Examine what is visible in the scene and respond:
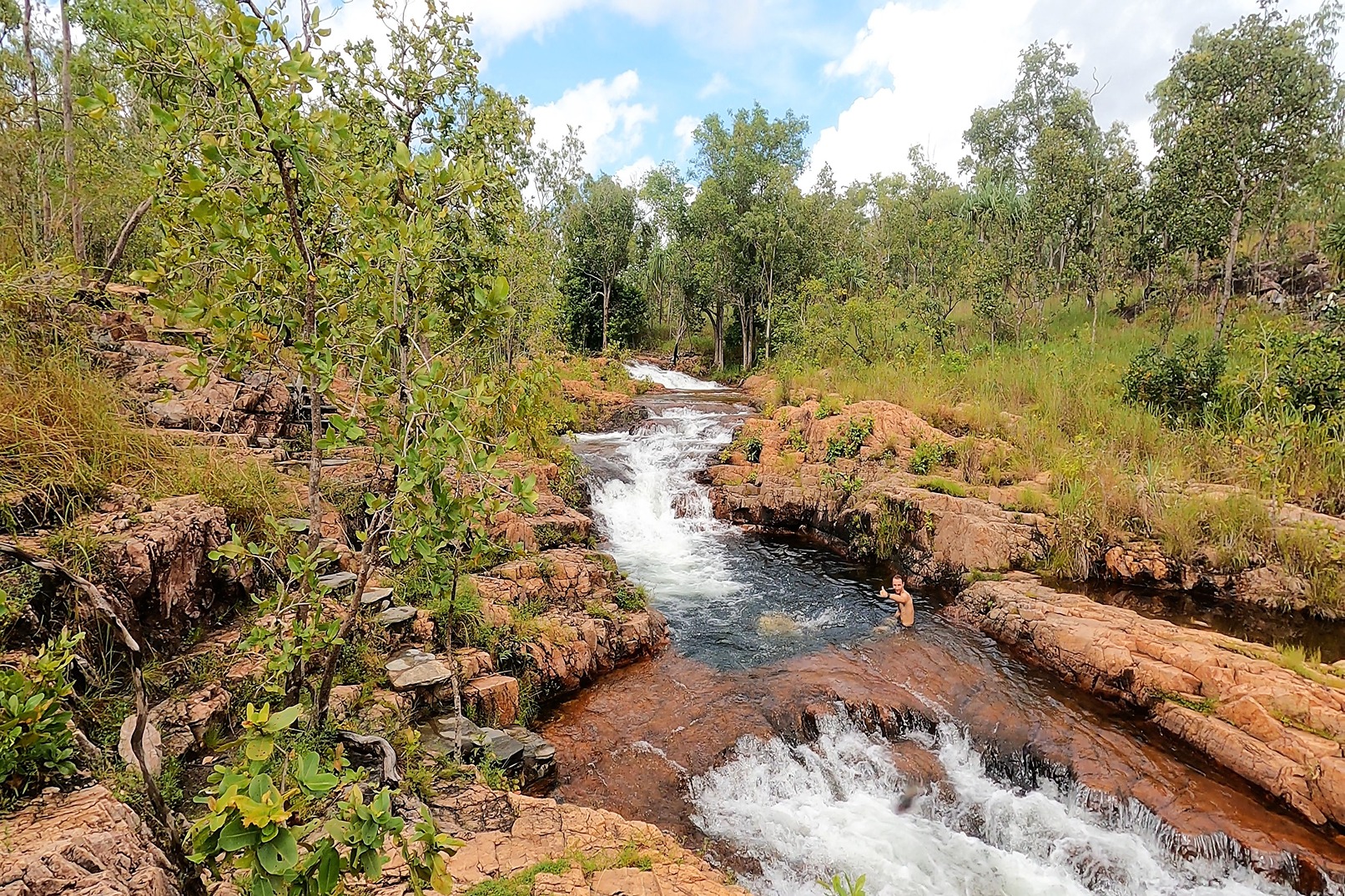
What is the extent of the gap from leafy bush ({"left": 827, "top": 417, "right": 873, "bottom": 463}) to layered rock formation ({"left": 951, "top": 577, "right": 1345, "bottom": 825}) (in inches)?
199

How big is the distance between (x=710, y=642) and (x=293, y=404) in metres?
6.14

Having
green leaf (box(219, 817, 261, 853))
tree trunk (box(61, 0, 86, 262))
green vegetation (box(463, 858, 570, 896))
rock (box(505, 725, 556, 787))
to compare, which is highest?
tree trunk (box(61, 0, 86, 262))

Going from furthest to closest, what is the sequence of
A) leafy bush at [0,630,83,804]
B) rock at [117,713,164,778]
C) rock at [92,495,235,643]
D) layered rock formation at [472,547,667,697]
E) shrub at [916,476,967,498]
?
shrub at [916,476,967,498], layered rock formation at [472,547,667,697], rock at [92,495,235,643], rock at [117,713,164,778], leafy bush at [0,630,83,804]

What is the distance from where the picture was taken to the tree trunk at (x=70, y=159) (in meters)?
7.57

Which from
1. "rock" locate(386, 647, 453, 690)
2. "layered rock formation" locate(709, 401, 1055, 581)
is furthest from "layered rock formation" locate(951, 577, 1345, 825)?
"rock" locate(386, 647, 453, 690)

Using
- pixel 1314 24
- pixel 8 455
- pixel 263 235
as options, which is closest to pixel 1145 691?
pixel 263 235

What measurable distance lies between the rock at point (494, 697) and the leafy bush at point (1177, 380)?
41.5ft

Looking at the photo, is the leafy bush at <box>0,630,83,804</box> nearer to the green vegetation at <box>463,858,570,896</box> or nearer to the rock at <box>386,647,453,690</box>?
the green vegetation at <box>463,858,570,896</box>

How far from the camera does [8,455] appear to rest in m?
3.94

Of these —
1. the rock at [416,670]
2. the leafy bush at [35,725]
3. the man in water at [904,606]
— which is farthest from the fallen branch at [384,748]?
the man in water at [904,606]

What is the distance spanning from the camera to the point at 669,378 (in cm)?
3044

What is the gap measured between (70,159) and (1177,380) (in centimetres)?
1838

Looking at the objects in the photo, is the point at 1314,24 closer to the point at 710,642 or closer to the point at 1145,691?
the point at 1145,691

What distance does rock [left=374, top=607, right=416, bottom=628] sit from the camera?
5.79m
